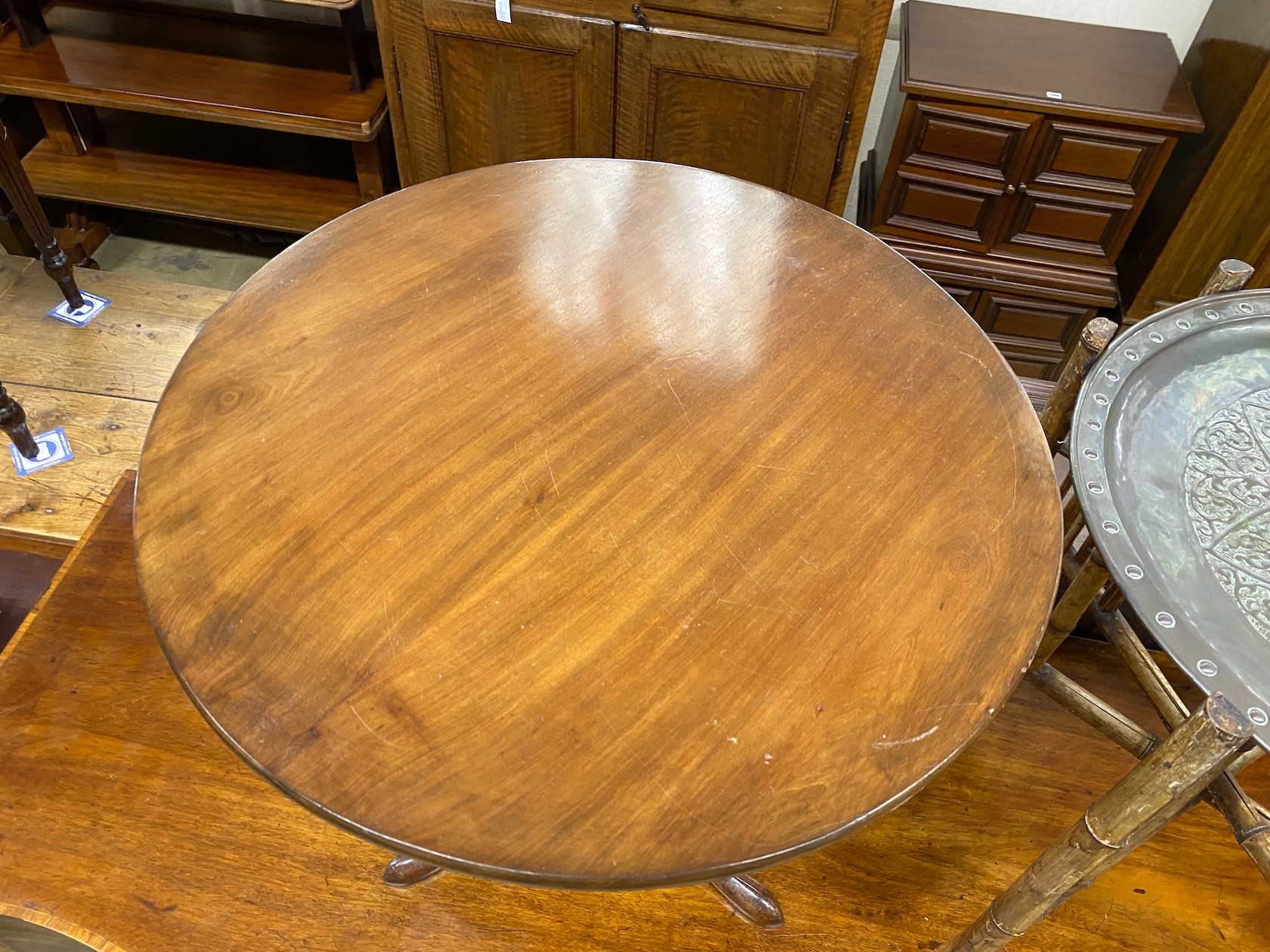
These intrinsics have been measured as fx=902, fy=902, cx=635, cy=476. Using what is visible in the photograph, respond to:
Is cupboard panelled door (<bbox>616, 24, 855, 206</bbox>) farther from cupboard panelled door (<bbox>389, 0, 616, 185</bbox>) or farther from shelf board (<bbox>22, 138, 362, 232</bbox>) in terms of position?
shelf board (<bbox>22, 138, 362, 232</bbox>)

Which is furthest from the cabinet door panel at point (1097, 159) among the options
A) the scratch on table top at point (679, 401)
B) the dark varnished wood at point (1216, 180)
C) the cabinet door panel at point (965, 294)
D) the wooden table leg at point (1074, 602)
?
the scratch on table top at point (679, 401)

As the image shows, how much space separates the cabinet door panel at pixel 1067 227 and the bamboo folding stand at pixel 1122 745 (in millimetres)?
1060

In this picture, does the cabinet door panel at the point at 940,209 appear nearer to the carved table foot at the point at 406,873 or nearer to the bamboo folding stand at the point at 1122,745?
the bamboo folding stand at the point at 1122,745

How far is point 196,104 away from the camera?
92.6 inches

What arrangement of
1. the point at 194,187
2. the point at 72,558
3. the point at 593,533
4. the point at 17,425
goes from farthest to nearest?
1. the point at 194,187
2. the point at 17,425
3. the point at 72,558
4. the point at 593,533

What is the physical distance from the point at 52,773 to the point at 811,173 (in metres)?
1.94

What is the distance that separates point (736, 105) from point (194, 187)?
5.46 ft

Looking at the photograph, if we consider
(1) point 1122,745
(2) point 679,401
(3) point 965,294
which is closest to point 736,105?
(3) point 965,294

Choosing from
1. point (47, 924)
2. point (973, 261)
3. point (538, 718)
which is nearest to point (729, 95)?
point (973, 261)

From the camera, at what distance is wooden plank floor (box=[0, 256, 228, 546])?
189 cm

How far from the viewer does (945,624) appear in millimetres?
896

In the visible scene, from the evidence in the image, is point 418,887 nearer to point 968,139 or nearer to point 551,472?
point 551,472

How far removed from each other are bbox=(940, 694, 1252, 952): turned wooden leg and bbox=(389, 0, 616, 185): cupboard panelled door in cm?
180

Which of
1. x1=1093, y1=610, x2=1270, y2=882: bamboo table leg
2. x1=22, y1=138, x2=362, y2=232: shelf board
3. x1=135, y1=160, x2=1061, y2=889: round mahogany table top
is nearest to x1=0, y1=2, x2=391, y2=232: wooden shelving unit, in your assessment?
x1=22, y1=138, x2=362, y2=232: shelf board
